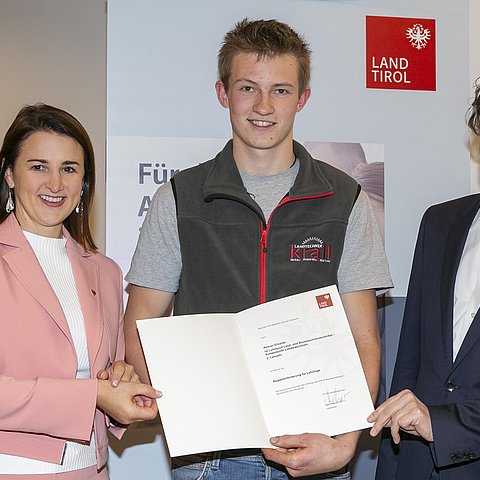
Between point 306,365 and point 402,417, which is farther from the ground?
point 306,365

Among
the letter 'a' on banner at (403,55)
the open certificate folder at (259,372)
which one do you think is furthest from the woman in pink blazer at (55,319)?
the letter 'a' on banner at (403,55)

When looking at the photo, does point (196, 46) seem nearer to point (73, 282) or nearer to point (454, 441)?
point (73, 282)

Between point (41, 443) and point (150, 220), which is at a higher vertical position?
point (150, 220)

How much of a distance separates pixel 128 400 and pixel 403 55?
1.69m

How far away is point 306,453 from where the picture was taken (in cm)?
197

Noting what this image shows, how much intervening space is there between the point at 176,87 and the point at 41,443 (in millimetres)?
1315

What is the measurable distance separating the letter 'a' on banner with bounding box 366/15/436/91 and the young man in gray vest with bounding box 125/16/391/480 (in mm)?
689

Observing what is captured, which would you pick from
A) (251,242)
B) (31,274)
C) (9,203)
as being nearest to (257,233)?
(251,242)

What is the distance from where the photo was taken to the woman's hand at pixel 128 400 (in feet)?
6.79

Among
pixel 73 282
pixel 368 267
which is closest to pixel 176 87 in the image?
pixel 73 282

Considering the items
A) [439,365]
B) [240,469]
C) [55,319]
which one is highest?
[55,319]

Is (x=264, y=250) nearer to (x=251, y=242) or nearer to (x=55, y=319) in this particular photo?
(x=251, y=242)

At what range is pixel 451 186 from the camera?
2996mm

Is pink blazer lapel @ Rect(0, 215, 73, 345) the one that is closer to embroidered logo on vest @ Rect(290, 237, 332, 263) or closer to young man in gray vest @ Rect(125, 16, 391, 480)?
young man in gray vest @ Rect(125, 16, 391, 480)
